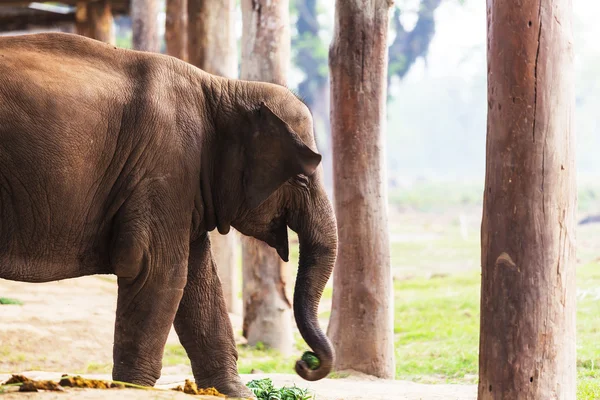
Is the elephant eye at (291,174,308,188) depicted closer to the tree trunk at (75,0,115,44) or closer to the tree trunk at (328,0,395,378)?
the tree trunk at (328,0,395,378)

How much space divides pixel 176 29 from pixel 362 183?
611 centimetres

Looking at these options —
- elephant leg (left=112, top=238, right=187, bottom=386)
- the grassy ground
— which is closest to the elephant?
elephant leg (left=112, top=238, right=187, bottom=386)

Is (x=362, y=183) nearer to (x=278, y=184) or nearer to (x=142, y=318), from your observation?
(x=278, y=184)

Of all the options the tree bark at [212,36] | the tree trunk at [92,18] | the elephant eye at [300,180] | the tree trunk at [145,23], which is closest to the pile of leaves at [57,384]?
the elephant eye at [300,180]

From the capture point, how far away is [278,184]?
224 inches

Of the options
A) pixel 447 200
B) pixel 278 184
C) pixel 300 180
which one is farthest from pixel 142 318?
pixel 447 200

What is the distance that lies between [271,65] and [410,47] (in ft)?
113

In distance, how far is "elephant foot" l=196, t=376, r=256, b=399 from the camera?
594 cm

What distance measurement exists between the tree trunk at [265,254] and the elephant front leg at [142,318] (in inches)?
143

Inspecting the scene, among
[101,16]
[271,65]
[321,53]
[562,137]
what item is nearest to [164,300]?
[562,137]

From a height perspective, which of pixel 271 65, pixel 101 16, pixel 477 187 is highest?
pixel 101 16

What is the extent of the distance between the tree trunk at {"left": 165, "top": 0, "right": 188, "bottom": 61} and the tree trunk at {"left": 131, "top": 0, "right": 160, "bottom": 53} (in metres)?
0.61

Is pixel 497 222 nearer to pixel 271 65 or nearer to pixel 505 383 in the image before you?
pixel 505 383

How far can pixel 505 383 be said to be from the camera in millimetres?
4746
